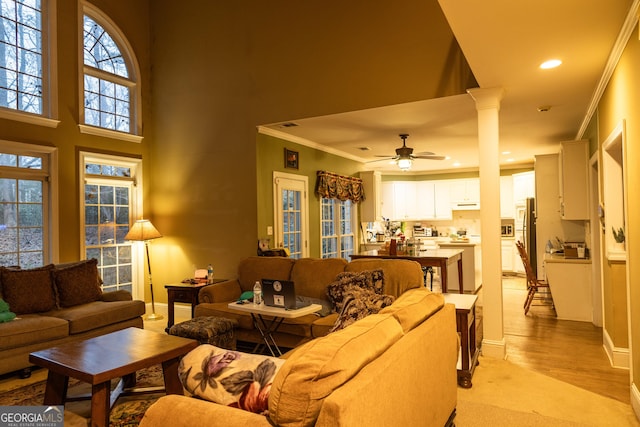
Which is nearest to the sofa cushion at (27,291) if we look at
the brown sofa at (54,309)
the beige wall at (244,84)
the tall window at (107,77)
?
the brown sofa at (54,309)

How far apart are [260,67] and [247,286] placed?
292 centimetres

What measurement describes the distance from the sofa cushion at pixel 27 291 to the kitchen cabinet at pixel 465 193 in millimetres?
8279

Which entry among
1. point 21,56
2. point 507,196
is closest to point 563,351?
point 507,196

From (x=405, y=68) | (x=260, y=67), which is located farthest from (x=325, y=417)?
(x=260, y=67)

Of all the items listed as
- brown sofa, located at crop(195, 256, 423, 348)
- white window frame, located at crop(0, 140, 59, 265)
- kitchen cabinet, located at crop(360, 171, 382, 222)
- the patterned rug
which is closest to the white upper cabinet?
kitchen cabinet, located at crop(360, 171, 382, 222)

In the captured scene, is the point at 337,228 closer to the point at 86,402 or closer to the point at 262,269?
the point at 262,269

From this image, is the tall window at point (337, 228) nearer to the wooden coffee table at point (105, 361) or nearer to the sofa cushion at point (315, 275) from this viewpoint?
the sofa cushion at point (315, 275)

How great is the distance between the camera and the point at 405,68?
190 inches

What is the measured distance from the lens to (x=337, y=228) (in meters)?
7.77

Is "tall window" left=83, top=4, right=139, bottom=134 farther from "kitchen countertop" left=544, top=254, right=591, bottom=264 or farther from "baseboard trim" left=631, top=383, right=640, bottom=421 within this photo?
"baseboard trim" left=631, top=383, right=640, bottom=421

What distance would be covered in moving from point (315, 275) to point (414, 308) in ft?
7.48

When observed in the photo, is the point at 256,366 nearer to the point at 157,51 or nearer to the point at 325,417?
the point at 325,417

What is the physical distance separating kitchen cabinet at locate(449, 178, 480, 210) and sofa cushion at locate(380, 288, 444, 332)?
7.68 m

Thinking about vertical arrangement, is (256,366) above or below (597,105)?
below
